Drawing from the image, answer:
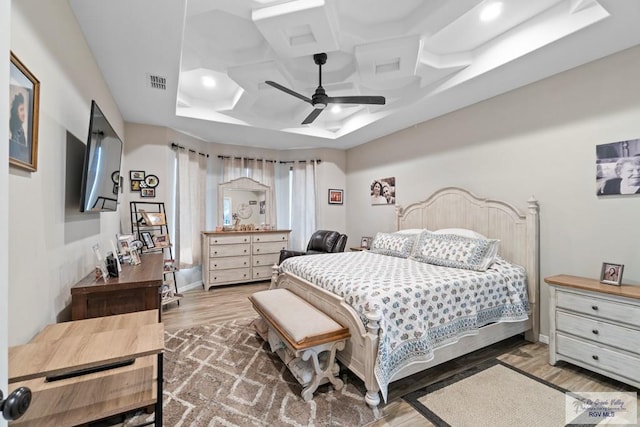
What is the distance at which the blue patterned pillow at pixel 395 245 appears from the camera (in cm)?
354

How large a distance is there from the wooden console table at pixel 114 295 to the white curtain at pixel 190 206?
97.0 inches

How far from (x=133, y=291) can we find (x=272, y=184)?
3.86 m

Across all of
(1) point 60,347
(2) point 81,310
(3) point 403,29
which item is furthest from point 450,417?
(3) point 403,29

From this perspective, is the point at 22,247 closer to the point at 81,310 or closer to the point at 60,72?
the point at 81,310

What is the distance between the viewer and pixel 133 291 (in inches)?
77.7

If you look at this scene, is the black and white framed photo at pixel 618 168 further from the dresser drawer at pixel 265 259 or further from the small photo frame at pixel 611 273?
the dresser drawer at pixel 265 259

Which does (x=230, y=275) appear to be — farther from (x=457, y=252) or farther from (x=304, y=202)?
(x=457, y=252)

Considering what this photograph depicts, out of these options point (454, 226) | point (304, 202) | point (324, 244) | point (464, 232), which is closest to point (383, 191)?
point (324, 244)

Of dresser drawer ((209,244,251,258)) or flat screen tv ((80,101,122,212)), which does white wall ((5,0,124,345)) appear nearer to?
flat screen tv ((80,101,122,212))

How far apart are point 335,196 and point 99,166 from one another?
4.26m

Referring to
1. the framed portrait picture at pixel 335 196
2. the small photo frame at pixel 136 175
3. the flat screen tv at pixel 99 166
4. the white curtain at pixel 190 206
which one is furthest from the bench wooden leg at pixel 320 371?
the framed portrait picture at pixel 335 196

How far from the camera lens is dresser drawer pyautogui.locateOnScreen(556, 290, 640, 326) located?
6.50 ft

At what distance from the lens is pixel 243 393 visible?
2020 mm

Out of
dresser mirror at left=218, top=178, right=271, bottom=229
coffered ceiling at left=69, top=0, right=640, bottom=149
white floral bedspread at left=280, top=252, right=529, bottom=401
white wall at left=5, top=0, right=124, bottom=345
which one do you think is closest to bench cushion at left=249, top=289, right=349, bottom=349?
white floral bedspread at left=280, top=252, right=529, bottom=401
